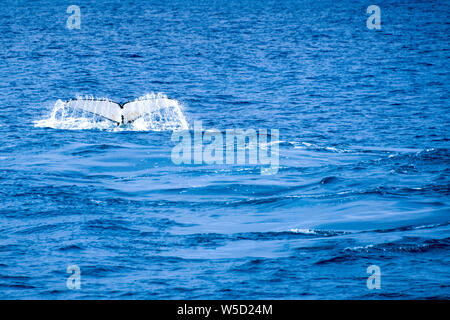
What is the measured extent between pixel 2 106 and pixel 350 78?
72.1 ft

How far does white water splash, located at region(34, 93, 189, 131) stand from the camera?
32.0 m

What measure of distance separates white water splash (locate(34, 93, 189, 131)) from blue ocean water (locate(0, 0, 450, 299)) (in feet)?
0.87

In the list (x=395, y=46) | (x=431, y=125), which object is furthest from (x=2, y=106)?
(x=395, y=46)

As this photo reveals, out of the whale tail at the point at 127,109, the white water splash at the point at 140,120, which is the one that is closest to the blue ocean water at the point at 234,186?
the white water splash at the point at 140,120

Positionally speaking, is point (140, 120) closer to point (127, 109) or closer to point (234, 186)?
point (127, 109)

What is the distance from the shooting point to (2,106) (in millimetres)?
37344

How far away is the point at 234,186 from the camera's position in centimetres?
2338

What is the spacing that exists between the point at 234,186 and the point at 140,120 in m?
10.4

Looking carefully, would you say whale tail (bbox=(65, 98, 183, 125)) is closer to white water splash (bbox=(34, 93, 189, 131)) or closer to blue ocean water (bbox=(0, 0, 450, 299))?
white water splash (bbox=(34, 93, 189, 131))

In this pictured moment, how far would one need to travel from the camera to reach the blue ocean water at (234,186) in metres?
15.7

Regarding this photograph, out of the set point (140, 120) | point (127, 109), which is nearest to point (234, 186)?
point (127, 109)

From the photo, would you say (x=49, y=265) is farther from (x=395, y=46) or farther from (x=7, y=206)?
(x=395, y=46)

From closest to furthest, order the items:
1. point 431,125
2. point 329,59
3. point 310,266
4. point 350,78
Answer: point 310,266 → point 431,125 → point 350,78 → point 329,59

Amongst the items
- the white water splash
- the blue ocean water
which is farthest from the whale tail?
the blue ocean water
